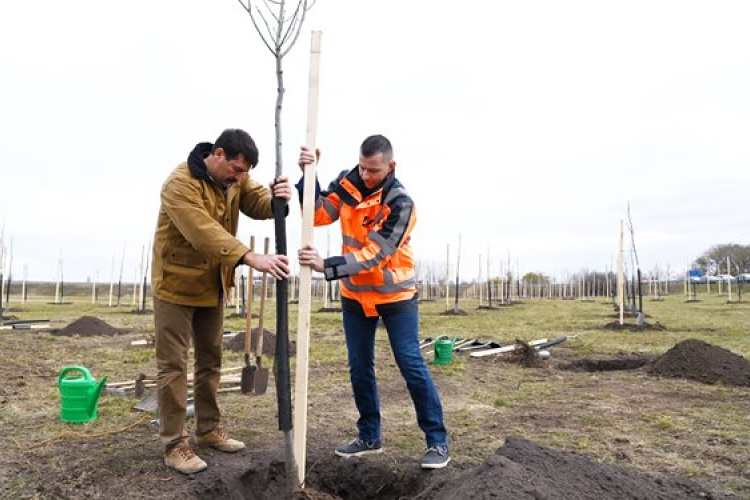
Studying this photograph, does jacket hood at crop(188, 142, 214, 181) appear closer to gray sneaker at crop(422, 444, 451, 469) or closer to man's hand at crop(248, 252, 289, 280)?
man's hand at crop(248, 252, 289, 280)

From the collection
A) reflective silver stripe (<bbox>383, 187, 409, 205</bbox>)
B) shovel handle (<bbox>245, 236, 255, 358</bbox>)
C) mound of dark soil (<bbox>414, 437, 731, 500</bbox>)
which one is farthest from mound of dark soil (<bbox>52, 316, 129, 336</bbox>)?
mound of dark soil (<bbox>414, 437, 731, 500</bbox>)

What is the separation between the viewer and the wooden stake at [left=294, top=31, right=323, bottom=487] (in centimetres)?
326

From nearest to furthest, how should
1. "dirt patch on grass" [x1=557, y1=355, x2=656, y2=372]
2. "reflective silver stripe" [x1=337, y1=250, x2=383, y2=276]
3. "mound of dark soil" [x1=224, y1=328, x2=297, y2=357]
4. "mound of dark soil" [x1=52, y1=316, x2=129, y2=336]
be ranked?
1. "reflective silver stripe" [x1=337, y1=250, x2=383, y2=276]
2. "dirt patch on grass" [x1=557, y1=355, x2=656, y2=372]
3. "mound of dark soil" [x1=224, y1=328, x2=297, y2=357]
4. "mound of dark soil" [x1=52, y1=316, x2=129, y2=336]

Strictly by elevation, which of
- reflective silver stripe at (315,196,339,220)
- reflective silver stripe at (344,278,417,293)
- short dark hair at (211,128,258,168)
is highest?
short dark hair at (211,128,258,168)

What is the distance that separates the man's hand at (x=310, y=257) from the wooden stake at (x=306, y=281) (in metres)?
0.03

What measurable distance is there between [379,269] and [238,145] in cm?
119

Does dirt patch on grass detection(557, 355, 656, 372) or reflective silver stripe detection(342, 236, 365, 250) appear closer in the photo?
reflective silver stripe detection(342, 236, 365, 250)

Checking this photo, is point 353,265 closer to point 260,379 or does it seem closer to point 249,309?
point 249,309

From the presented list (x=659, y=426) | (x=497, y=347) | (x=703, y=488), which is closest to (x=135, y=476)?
(x=703, y=488)

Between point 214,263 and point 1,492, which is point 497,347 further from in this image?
point 1,492

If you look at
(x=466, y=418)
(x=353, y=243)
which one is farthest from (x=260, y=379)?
(x=353, y=243)

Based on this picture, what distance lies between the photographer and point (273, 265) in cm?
317

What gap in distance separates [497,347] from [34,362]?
26.4ft

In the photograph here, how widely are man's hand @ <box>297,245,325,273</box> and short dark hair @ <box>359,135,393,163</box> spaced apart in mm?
750
